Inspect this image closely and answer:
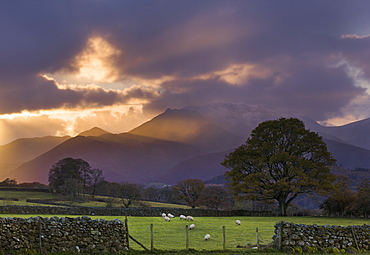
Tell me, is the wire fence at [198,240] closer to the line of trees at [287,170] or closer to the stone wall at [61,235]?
the stone wall at [61,235]

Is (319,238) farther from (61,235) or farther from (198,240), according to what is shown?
(61,235)

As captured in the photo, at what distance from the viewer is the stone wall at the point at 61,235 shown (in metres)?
16.3

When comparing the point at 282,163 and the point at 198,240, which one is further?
the point at 282,163

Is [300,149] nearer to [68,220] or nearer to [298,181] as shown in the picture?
[298,181]

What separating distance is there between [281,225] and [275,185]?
29.0m

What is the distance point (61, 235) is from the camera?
17188 millimetres

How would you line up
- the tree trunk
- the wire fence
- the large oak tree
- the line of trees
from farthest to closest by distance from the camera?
1. the tree trunk
2. the large oak tree
3. the line of trees
4. the wire fence

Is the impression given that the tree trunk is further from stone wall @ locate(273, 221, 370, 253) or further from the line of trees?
stone wall @ locate(273, 221, 370, 253)

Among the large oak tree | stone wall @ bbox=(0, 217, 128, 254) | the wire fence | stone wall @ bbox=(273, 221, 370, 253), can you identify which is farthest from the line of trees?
stone wall @ bbox=(0, 217, 128, 254)

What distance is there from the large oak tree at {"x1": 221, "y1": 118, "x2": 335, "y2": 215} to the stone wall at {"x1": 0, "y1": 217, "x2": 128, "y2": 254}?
3355cm

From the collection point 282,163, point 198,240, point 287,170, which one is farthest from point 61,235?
point 287,170

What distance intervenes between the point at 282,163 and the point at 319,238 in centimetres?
2986

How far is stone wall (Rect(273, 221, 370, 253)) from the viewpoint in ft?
67.5

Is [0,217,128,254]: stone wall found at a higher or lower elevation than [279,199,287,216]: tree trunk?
higher
